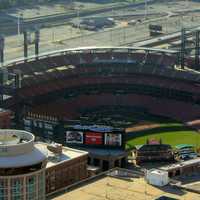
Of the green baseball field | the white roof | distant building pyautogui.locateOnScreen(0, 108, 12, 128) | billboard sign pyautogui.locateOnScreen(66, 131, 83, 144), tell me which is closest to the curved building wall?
the white roof

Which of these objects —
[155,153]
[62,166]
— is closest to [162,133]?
[155,153]

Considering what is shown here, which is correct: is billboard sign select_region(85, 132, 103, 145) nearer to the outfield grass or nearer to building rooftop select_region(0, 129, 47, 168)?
the outfield grass

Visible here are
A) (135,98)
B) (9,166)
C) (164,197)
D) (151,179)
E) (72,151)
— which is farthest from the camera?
(135,98)

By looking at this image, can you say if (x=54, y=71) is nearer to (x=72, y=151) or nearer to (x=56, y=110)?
(x=56, y=110)

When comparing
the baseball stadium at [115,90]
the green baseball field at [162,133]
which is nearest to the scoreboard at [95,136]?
the green baseball field at [162,133]

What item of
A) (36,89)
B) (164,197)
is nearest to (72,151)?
(164,197)
